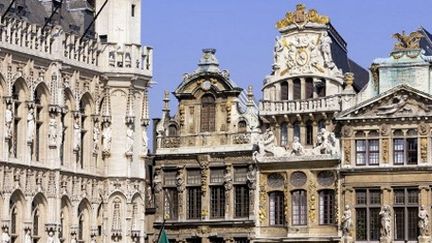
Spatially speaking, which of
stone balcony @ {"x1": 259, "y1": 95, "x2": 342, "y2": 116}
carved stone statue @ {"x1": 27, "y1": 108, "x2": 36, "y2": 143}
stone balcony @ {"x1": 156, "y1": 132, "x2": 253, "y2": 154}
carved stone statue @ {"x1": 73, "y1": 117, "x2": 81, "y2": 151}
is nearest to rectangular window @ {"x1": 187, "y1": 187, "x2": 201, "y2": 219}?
stone balcony @ {"x1": 156, "y1": 132, "x2": 253, "y2": 154}

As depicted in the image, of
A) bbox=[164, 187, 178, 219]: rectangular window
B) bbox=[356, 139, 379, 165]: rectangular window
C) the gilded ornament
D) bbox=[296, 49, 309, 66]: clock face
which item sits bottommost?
bbox=[164, 187, 178, 219]: rectangular window

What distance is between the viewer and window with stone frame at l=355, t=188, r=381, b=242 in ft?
194

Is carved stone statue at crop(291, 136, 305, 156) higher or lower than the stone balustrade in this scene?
lower

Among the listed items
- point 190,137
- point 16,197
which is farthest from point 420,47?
point 16,197

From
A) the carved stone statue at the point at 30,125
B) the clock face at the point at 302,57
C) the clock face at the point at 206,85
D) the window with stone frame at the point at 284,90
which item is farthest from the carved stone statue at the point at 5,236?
the clock face at the point at 302,57

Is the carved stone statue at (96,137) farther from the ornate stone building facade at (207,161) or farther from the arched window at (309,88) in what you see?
the arched window at (309,88)

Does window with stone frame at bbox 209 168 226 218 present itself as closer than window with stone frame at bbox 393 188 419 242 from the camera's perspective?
No

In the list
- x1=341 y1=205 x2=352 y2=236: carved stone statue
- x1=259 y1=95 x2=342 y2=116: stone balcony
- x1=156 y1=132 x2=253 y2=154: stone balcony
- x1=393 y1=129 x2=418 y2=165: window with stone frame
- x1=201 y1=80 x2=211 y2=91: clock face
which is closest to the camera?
x1=393 y1=129 x2=418 y2=165: window with stone frame

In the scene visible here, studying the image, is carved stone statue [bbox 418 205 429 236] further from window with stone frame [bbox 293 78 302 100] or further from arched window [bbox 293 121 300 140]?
window with stone frame [bbox 293 78 302 100]

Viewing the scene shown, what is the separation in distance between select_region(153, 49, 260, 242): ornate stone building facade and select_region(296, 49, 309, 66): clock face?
2874mm

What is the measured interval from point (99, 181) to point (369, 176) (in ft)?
36.2

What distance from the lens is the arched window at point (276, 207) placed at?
201 feet

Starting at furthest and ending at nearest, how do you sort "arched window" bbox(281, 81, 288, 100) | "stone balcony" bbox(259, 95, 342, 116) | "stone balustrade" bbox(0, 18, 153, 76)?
"arched window" bbox(281, 81, 288, 100) → "stone balcony" bbox(259, 95, 342, 116) → "stone balustrade" bbox(0, 18, 153, 76)

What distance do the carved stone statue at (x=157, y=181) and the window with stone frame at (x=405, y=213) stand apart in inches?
421
